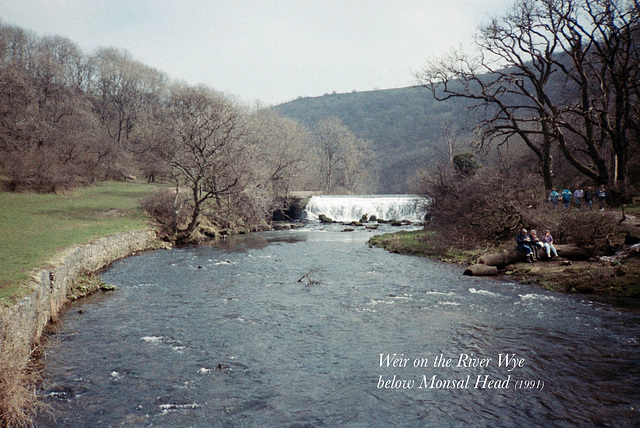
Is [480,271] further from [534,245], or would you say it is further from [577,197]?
[577,197]

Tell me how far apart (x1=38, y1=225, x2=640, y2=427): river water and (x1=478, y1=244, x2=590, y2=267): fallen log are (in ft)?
7.62

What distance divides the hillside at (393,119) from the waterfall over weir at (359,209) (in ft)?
118

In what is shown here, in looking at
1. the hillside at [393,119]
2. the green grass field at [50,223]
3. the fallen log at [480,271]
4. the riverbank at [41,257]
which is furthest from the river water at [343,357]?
the hillside at [393,119]

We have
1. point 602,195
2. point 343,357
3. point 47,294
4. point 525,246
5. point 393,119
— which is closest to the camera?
point 343,357

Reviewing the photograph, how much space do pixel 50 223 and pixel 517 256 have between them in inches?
814

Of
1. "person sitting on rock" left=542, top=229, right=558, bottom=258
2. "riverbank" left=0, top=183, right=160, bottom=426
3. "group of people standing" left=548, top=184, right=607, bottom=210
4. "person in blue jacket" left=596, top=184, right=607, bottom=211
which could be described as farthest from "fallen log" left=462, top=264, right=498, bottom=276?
"riverbank" left=0, top=183, right=160, bottom=426

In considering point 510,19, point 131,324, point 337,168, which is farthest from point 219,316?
point 337,168

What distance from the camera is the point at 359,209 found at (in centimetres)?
4322

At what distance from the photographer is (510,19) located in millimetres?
23672

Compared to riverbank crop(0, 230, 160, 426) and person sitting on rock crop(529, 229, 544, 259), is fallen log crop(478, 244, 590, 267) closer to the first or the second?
person sitting on rock crop(529, 229, 544, 259)

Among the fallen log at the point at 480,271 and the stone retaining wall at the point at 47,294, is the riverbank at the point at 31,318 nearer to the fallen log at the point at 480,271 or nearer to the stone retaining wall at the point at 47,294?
the stone retaining wall at the point at 47,294

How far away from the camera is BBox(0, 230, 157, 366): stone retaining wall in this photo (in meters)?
6.69

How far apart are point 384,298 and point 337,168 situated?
62.4 metres

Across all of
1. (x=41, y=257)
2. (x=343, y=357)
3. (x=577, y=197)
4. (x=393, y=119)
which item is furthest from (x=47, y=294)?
(x=393, y=119)
